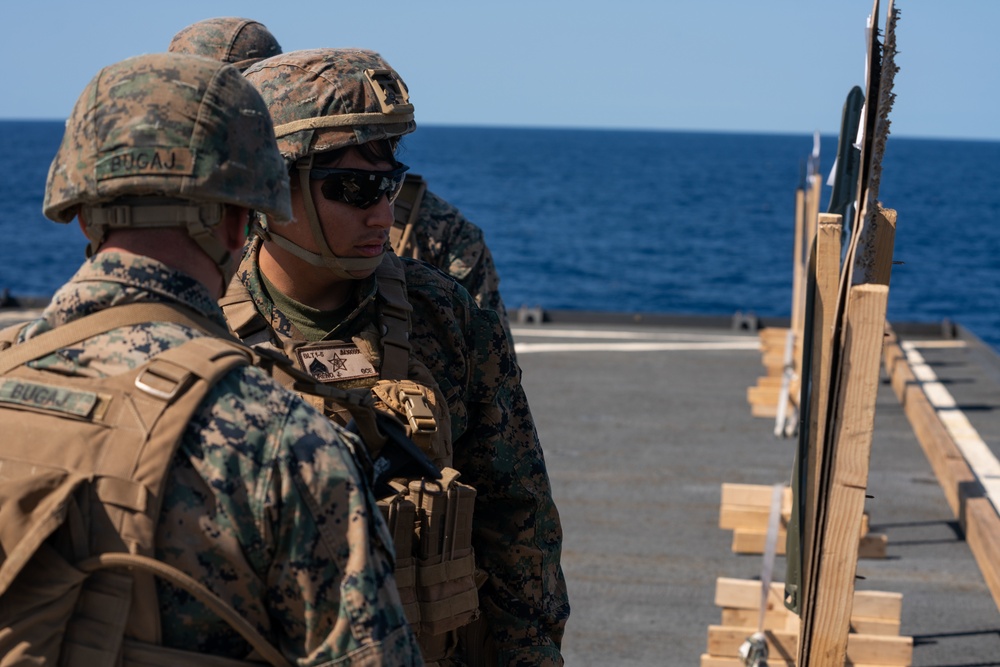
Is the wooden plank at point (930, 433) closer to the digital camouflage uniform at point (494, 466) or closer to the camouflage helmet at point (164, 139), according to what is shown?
the digital camouflage uniform at point (494, 466)

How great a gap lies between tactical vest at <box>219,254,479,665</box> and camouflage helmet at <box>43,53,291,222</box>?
80 cm

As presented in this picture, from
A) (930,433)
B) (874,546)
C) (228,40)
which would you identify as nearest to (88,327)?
(228,40)

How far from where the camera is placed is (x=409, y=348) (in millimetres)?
3344

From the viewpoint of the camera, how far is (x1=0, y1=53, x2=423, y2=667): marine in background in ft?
6.52

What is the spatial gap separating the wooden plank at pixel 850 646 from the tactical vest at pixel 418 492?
2.97 metres

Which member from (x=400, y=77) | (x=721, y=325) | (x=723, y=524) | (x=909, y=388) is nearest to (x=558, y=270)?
(x=721, y=325)

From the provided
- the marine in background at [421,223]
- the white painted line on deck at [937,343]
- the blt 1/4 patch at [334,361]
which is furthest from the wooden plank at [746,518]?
the white painted line on deck at [937,343]

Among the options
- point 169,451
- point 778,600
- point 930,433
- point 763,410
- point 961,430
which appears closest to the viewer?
point 169,451

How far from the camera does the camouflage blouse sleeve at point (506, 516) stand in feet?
11.4

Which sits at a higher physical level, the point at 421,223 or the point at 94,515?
the point at 94,515

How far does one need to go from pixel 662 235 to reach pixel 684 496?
71248mm

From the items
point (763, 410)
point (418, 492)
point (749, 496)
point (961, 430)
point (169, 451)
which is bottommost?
point (763, 410)

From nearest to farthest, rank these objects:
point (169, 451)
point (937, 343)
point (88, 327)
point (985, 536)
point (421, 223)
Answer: point (169, 451), point (88, 327), point (421, 223), point (985, 536), point (937, 343)

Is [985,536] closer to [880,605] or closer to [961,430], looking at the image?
[880,605]
